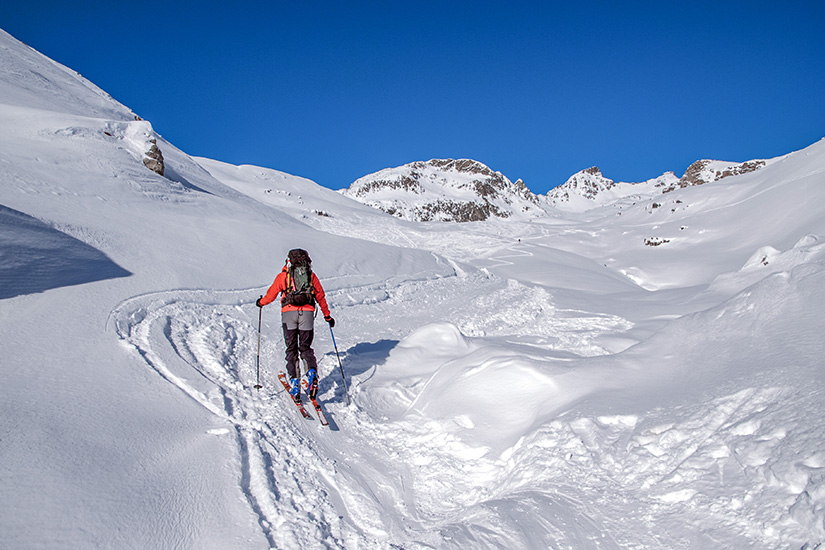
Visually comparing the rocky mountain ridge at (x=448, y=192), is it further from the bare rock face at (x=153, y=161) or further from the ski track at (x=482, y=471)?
the ski track at (x=482, y=471)

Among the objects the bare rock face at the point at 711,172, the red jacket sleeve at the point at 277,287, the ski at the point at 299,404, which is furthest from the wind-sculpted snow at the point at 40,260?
the bare rock face at the point at 711,172

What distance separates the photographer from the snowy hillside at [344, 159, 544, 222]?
9612 cm

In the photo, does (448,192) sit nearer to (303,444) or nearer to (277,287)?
(277,287)

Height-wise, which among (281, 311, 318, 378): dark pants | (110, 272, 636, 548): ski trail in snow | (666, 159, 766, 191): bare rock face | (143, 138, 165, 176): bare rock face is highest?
(666, 159, 766, 191): bare rock face

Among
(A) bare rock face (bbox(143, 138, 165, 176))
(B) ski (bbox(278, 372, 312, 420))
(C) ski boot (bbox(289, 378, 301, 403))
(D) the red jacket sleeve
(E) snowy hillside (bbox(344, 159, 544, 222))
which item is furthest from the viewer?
(E) snowy hillside (bbox(344, 159, 544, 222))

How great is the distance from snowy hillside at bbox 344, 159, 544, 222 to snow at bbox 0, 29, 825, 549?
81468 millimetres

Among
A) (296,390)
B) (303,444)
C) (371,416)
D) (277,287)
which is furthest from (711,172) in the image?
(303,444)

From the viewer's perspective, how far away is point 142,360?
227 inches

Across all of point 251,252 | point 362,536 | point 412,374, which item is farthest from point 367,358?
point 251,252

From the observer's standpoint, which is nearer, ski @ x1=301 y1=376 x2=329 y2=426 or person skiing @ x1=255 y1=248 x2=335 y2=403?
ski @ x1=301 y1=376 x2=329 y2=426

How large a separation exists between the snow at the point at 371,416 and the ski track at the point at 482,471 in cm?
2

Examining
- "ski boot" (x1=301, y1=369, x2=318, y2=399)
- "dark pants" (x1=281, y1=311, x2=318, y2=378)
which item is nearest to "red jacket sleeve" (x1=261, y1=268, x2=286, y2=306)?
"dark pants" (x1=281, y1=311, x2=318, y2=378)

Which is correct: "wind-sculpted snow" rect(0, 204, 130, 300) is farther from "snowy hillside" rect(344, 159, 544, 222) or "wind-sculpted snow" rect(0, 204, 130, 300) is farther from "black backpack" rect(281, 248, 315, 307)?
"snowy hillside" rect(344, 159, 544, 222)

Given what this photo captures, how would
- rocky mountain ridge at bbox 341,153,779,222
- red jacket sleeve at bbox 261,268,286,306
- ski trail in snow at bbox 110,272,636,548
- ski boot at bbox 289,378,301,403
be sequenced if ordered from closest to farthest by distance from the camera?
ski trail in snow at bbox 110,272,636,548, ski boot at bbox 289,378,301,403, red jacket sleeve at bbox 261,268,286,306, rocky mountain ridge at bbox 341,153,779,222
